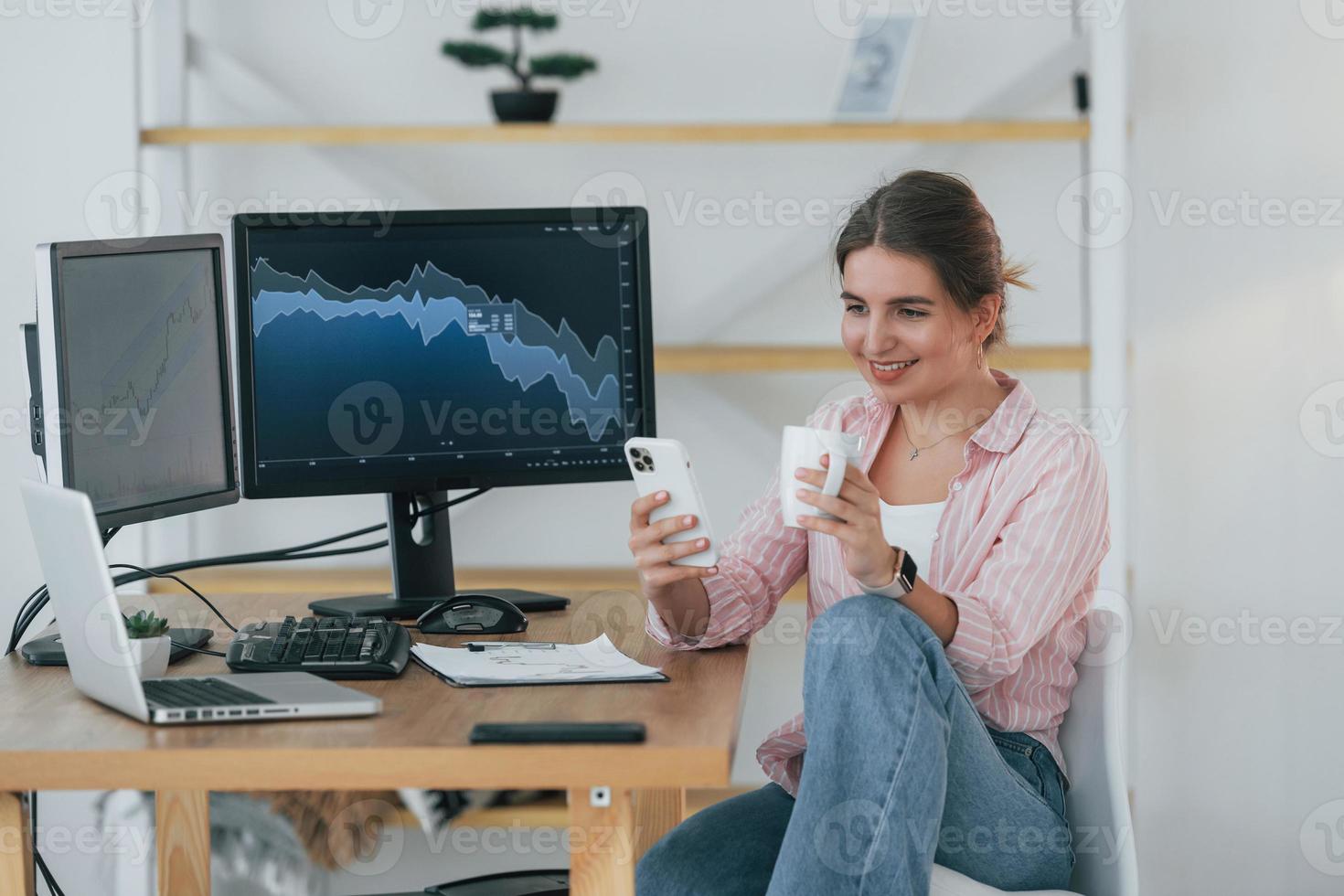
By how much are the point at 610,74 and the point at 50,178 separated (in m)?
1.19

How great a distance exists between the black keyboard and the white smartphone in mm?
325

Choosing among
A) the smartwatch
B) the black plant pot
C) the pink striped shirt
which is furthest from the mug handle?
the black plant pot

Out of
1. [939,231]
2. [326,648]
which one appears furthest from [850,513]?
[326,648]

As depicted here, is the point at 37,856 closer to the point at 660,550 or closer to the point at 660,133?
the point at 660,550

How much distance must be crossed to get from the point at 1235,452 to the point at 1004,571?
1.45 meters

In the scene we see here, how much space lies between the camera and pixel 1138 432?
276 centimetres

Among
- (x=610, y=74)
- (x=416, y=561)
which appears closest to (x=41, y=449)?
(x=416, y=561)

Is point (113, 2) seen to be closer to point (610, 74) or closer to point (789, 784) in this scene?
point (610, 74)

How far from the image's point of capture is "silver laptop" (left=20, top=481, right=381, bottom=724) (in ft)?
4.01

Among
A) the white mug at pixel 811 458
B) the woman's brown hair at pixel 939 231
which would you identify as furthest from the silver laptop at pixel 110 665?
the woman's brown hair at pixel 939 231

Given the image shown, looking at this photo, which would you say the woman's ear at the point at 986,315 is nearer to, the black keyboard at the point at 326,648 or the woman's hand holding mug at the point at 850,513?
the woman's hand holding mug at the point at 850,513

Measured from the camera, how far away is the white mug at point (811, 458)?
1348 mm

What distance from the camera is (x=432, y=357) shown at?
1875 mm

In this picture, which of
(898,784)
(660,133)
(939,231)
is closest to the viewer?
(898,784)
